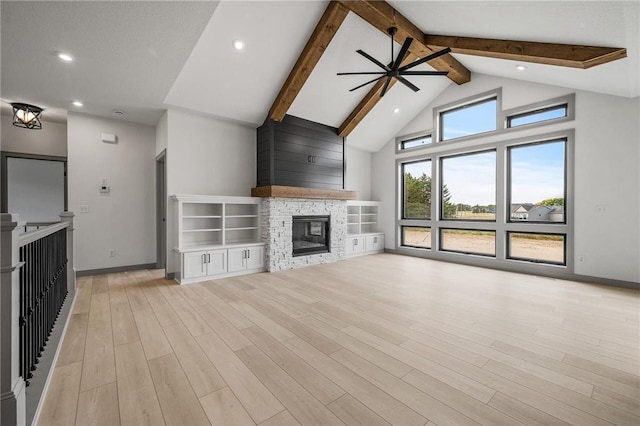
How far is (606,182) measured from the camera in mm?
4328

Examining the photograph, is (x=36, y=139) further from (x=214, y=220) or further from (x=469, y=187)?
(x=469, y=187)

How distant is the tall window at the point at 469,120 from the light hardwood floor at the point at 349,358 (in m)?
3.58

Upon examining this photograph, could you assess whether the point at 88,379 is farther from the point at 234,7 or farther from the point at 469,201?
the point at 469,201

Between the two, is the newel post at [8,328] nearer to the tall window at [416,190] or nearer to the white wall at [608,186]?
the white wall at [608,186]

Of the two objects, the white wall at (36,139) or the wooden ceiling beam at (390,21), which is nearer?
the wooden ceiling beam at (390,21)

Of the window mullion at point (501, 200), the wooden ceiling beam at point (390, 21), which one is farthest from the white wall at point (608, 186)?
the wooden ceiling beam at point (390, 21)

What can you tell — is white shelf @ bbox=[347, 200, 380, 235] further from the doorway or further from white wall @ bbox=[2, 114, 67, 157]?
white wall @ bbox=[2, 114, 67, 157]

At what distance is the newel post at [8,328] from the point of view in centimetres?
131

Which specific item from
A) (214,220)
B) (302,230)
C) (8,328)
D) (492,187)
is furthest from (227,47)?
(492,187)

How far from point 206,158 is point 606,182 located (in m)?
6.90

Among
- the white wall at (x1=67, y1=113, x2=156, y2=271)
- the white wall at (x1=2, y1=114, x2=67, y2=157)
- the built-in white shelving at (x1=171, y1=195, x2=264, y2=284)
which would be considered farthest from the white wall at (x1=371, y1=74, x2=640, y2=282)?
the white wall at (x1=2, y1=114, x2=67, y2=157)

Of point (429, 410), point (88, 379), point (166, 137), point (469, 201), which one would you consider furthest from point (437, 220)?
point (88, 379)

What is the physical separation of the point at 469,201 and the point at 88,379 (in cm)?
676

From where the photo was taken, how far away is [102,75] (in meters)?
3.60
